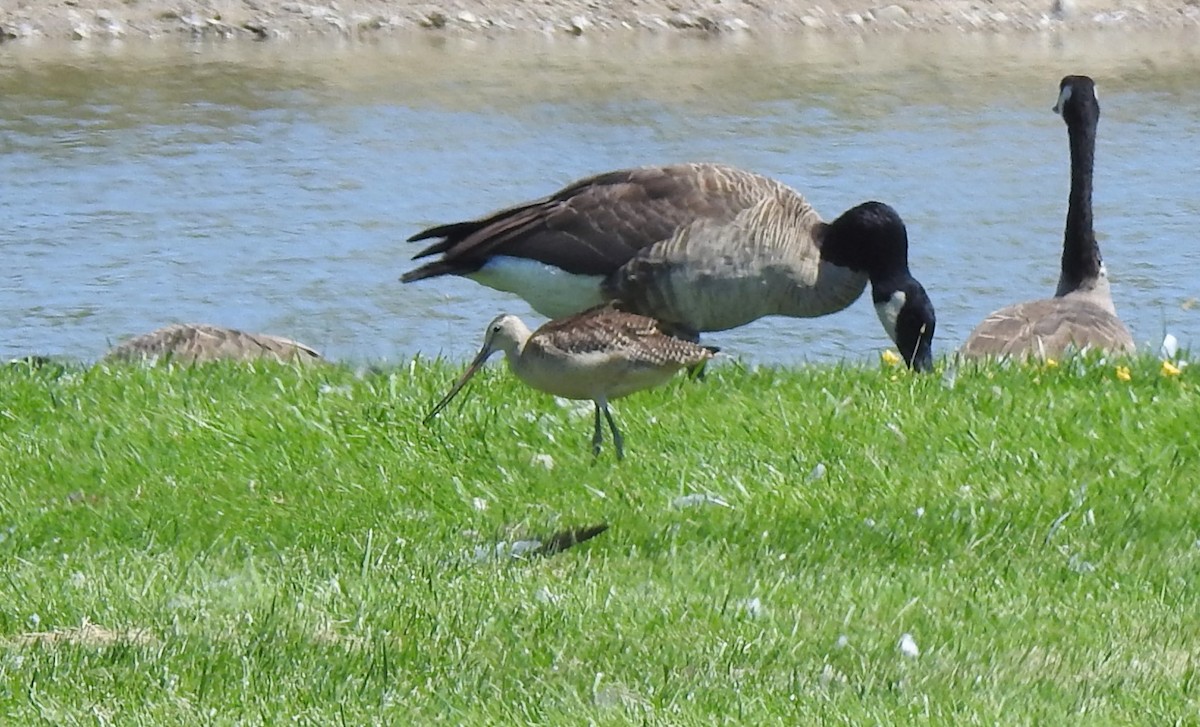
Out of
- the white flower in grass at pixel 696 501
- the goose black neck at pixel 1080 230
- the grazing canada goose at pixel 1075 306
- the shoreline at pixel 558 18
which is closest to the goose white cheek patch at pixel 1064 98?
the grazing canada goose at pixel 1075 306

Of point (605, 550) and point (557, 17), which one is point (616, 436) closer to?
point (605, 550)

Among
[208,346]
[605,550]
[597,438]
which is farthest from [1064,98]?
[605,550]

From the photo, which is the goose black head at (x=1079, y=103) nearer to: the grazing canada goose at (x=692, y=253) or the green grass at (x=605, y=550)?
the grazing canada goose at (x=692, y=253)

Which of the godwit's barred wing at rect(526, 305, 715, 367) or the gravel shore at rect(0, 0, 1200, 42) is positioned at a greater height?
the godwit's barred wing at rect(526, 305, 715, 367)

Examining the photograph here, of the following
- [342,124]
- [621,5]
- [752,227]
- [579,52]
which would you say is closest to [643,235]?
[752,227]

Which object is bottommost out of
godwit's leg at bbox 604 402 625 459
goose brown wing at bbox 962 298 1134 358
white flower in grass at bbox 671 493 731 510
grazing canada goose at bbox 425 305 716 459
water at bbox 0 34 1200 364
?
water at bbox 0 34 1200 364

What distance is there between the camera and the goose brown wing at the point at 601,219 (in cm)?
1006

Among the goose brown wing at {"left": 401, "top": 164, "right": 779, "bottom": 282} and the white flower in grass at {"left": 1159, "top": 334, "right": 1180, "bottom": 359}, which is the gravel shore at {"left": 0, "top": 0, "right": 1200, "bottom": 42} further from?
the white flower in grass at {"left": 1159, "top": 334, "right": 1180, "bottom": 359}

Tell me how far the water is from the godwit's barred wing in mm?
5697

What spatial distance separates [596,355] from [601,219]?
10.1 ft

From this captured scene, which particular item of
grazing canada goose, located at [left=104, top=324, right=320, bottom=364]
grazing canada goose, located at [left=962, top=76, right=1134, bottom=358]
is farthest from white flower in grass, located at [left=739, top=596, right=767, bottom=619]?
grazing canada goose, located at [left=104, top=324, right=320, bottom=364]

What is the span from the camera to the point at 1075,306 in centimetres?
1121

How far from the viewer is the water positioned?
50.1ft

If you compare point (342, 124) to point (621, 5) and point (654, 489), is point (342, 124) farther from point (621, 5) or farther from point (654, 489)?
point (654, 489)
